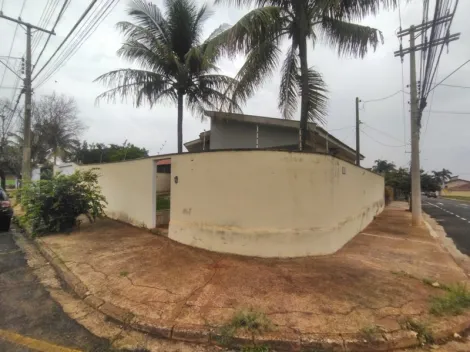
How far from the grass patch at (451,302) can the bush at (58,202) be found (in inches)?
315

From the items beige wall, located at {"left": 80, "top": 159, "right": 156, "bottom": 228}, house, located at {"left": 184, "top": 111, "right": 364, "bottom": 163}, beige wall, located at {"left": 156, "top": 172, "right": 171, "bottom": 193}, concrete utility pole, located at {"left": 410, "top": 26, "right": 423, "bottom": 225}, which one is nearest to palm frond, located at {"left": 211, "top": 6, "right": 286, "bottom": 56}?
house, located at {"left": 184, "top": 111, "right": 364, "bottom": 163}

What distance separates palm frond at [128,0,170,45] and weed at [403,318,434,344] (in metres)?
11.0

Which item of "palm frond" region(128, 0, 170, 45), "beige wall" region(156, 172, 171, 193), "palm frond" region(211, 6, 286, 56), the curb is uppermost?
"palm frond" region(128, 0, 170, 45)

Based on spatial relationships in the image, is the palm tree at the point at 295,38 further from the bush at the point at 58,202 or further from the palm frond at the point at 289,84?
the bush at the point at 58,202

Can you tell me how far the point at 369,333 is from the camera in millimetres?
2770

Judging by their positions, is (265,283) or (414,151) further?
(414,151)

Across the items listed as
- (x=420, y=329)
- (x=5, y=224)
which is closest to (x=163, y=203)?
(x=5, y=224)

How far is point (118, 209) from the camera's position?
8.77 m

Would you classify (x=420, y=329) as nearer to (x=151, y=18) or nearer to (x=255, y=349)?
(x=255, y=349)

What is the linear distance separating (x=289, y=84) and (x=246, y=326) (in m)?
6.74

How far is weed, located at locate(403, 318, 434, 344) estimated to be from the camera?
9.19 ft

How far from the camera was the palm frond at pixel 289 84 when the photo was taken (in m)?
7.86

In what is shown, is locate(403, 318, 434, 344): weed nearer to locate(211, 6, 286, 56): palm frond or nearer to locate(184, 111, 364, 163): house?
locate(211, 6, 286, 56): palm frond

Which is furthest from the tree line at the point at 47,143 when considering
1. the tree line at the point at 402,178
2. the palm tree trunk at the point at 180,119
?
the tree line at the point at 402,178
